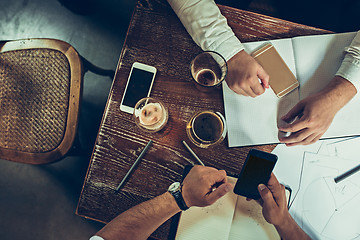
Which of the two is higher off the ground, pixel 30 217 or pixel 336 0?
pixel 336 0

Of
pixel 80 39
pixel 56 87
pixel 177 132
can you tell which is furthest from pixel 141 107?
pixel 80 39

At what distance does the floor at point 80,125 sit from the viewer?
169cm

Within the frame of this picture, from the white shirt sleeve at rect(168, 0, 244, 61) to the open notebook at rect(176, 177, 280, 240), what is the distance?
22.1 inches

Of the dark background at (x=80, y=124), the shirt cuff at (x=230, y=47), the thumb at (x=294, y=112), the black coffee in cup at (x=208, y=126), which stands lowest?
the dark background at (x=80, y=124)

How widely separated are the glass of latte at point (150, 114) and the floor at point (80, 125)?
3.32 feet

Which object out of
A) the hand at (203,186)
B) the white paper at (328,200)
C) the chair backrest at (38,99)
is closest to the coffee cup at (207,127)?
the hand at (203,186)

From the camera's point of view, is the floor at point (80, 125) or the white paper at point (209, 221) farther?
the floor at point (80, 125)

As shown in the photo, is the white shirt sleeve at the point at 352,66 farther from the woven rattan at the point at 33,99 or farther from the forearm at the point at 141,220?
the woven rattan at the point at 33,99

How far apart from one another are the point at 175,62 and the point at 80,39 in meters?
1.27

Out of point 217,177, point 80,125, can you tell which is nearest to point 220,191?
point 217,177

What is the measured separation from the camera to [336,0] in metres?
1.41

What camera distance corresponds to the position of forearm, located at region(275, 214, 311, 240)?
79cm

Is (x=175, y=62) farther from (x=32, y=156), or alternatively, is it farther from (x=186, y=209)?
(x=32, y=156)

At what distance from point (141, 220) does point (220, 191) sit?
299 mm
